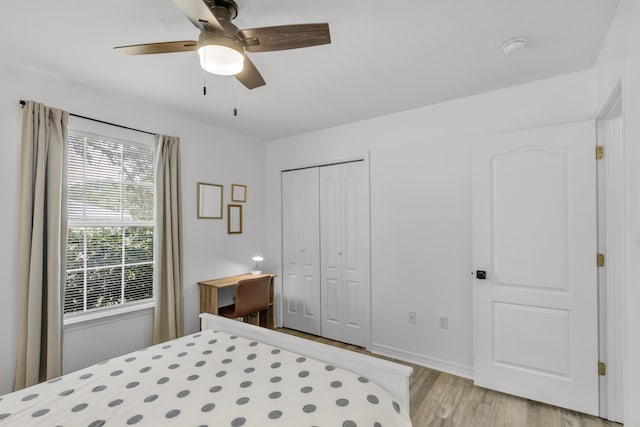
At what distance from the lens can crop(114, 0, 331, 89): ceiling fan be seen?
4.73 feet

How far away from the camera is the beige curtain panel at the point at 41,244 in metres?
2.17

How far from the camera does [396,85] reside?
257 centimetres

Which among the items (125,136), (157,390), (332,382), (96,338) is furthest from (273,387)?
(125,136)

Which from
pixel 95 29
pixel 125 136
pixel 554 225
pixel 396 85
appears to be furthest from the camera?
pixel 125 136

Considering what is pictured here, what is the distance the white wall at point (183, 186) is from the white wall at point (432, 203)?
4.66 ft

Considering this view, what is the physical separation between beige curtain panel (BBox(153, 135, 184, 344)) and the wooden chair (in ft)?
1.63

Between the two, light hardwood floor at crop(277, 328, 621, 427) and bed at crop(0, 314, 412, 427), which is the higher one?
bed at crop(0, 314, 412, 427)

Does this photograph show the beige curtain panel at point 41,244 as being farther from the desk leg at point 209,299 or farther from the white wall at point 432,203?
the white wall at point 432,203

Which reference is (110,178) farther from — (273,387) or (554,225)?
(554,225)

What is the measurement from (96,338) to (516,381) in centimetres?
334

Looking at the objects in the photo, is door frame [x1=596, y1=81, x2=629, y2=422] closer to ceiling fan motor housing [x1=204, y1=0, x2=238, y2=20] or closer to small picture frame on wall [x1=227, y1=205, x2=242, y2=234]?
ceiling fan motor housing [x1=204, y1=0, x2=238, y2=20]

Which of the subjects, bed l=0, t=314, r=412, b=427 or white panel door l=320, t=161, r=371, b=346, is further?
white panel door l=320, t=161, r=371, b=346

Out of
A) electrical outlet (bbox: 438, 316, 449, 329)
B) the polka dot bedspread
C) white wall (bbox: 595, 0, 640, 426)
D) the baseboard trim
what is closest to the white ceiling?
white wall (bbox: 595, 0, 640, 426)

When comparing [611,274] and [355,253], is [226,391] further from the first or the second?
[611,274]
